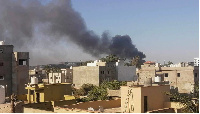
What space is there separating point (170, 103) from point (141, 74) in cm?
3523

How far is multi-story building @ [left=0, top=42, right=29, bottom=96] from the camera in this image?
50.2 meters

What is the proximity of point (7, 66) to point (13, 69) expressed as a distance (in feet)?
3.39

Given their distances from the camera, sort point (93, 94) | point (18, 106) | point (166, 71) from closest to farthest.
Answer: point (18, 106) → point (93, 94) → point (166, 71)

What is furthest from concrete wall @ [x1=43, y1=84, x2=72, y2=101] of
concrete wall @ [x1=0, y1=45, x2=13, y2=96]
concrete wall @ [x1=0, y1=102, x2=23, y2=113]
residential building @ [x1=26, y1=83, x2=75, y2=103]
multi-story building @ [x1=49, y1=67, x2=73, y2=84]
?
multi-story building @ [x1=49, y1=67, x2=73, y2=84]

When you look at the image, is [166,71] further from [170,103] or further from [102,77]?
[170,103]

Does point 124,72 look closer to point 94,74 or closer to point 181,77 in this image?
point 94,74

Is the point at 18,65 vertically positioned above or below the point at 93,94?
above

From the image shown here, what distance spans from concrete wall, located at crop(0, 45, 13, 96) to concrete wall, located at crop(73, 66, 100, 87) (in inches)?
849

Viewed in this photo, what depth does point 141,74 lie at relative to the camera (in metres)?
63.5

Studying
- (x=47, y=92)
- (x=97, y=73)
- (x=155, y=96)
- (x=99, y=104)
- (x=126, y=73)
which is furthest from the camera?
(x=126, y=73)

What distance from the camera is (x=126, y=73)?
265 ft

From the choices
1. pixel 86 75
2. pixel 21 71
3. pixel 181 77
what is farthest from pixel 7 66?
pixel 181 77

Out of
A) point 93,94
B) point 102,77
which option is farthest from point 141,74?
point 93,94

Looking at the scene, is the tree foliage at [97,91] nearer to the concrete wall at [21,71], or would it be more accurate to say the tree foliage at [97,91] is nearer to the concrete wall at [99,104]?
the concrete wall at [99,104]
